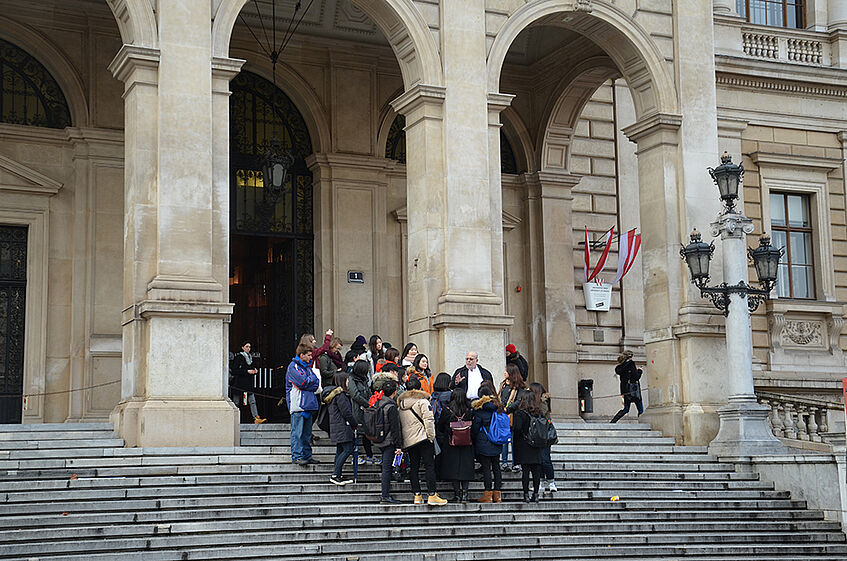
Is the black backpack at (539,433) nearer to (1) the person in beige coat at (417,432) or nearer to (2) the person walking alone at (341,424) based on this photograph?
(1) the person in beige coat at (417,432)

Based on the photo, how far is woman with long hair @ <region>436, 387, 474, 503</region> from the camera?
578 inches

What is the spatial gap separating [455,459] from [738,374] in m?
5.79

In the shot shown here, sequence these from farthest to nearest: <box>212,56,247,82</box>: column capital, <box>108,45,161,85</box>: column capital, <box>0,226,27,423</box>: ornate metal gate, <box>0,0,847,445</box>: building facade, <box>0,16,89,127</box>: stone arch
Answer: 1. <box>0,16,89,127</box>: stone arch
2. <box>0,226,27,423</box>: ornate metal gate
3. <box>212,56,247,82</box>: column capital
4. <box>0,0,847,445</box>: building facade
5. <box>108,45,161,85</box>: column capital

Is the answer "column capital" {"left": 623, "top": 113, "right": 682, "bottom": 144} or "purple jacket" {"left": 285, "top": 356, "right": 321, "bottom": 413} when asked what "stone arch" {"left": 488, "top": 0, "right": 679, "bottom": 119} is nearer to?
"column capital" {"left": 623, "top": 113, "right": 682, "bottom": 144}

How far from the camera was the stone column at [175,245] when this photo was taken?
1584cm

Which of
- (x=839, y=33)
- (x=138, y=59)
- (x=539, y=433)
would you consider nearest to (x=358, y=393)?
(x=539, y=433)

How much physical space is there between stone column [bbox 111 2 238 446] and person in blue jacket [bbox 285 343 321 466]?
1185mm

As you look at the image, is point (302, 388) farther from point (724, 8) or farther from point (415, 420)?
point (724, 8)

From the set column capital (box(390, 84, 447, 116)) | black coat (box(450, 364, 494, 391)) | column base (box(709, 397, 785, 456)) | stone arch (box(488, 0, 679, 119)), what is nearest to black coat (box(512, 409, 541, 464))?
black coat (box(450, 364, 494, 391))

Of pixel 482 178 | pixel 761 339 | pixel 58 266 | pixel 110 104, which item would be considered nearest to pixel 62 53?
pixel 110 104

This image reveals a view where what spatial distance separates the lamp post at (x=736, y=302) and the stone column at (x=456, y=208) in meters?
3.19

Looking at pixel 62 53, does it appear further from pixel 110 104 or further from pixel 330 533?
pixel 330 533

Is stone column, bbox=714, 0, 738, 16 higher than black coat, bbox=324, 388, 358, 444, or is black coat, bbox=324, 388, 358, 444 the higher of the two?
stone column, bbox=714, 0, 738, 16

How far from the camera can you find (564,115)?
24.9 metres
